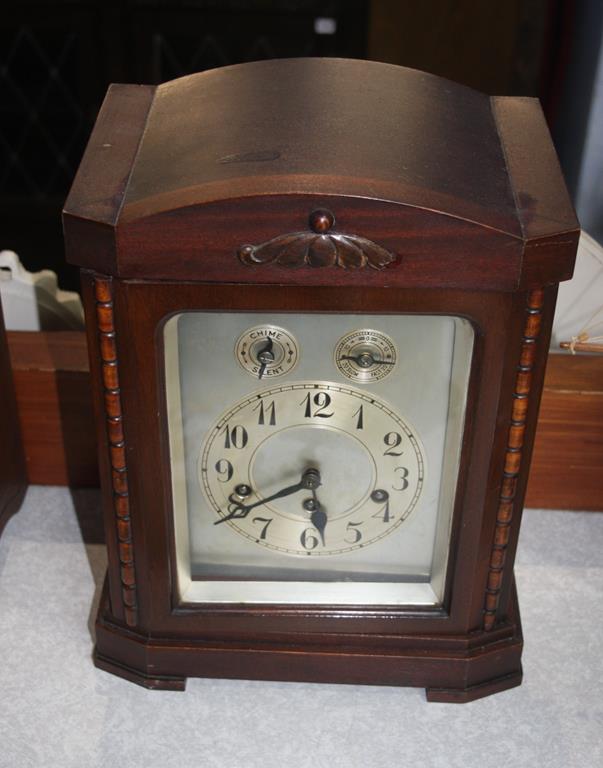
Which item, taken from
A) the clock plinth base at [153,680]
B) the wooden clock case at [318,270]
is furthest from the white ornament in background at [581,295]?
the clock plinth base at [153,680]

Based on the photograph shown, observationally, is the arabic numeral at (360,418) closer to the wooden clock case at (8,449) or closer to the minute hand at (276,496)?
the minute hand at (276,496)

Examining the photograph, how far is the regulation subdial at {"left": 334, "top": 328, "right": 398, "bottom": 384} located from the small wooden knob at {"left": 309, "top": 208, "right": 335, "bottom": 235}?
12 centimetres

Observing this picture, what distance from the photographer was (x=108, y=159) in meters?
0.82

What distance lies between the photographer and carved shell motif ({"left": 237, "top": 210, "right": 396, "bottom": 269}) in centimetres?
74

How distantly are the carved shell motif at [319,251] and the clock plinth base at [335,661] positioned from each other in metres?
0.35

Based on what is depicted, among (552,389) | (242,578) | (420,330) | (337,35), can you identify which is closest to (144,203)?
(420,330)

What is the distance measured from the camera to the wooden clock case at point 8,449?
3.55 feet

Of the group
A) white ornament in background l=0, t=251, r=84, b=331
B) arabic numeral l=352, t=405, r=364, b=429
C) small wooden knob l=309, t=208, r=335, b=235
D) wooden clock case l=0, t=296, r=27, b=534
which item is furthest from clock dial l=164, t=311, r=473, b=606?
white ornament in background l=0, t=251, r=84, b=331

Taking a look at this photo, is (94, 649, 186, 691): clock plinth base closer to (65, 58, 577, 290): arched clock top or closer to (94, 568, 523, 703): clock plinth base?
(94, 568, 523, 703): clock plinth base

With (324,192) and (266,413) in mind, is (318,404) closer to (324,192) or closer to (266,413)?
(266,413)

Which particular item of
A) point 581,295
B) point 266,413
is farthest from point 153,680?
point 581,295

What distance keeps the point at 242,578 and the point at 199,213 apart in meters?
0.35

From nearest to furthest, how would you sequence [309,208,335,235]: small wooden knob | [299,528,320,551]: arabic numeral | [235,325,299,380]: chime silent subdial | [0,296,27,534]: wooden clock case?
[309,208,335,235]: small wooden knob, [235,325,299,380]: chime silent subdial, [299,528,320,551]: arabic numeral, [0,296,27,534]: wooden clock case

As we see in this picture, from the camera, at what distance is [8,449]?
1112mm
